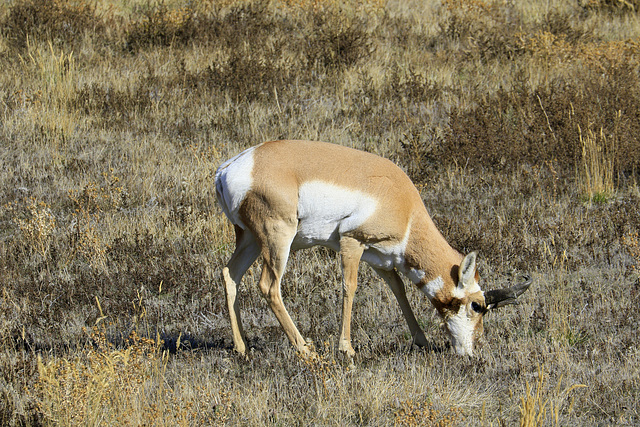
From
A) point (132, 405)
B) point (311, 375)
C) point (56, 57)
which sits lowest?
point (311, 375)

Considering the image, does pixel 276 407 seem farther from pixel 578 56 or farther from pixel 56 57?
pixel 578 56

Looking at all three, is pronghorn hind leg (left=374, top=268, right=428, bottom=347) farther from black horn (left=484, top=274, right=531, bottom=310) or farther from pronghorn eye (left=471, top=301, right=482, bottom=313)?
black horn (left=484, top=274, right=531, bottom=310)

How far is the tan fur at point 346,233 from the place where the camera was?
512 cm

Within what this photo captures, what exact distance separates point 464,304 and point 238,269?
1.85 m

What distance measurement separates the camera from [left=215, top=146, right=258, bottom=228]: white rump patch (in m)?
5.12

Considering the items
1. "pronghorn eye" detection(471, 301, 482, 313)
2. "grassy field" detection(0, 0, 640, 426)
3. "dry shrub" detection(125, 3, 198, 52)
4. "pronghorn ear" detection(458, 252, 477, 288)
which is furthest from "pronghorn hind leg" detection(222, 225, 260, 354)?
"dry shrub" detection(125, 3, 198, 52)

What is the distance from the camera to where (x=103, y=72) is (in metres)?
11.6

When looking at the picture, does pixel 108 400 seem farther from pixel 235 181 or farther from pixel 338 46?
pixel 338 46

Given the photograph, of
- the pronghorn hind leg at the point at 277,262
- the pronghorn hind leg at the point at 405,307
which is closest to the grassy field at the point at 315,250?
the pronghorn hind leg at the point at 405,307

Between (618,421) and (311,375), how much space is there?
6.71 ft

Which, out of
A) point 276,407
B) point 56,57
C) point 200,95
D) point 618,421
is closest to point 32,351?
point 276,407

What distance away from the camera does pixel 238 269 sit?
5.73 m

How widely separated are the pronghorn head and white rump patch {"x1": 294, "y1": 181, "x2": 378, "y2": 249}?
82 cm

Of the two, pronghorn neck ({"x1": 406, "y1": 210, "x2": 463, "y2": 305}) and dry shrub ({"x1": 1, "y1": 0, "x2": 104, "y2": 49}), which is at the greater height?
dry shrub ({"x1": 1, "y1": 0, "x2": 104, "y2": 49})
